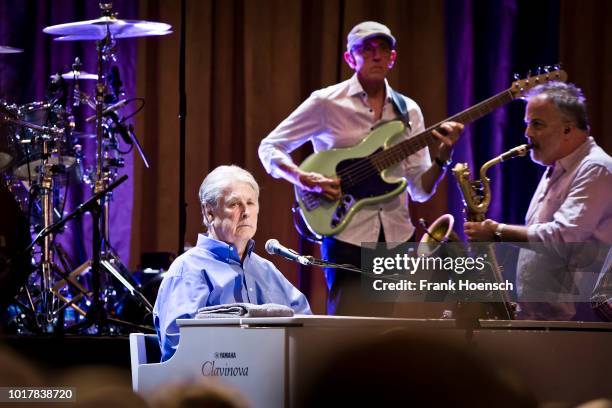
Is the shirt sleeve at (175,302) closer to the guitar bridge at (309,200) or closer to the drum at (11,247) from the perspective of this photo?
the guitar bridge at (309,200)

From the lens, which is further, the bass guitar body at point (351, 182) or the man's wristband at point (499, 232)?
the bass guitar body at point (351, 182)

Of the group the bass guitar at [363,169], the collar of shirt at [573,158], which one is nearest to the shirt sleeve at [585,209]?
the collar of shirt at [573,158]

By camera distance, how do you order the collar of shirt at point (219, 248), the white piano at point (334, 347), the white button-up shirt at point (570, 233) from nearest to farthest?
the white piano at point (334, 347) → the collar of shirt at point (219, 248) → the white button-up shirt at point (570, 233)

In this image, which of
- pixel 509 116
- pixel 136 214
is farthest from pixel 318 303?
pixel 509 116

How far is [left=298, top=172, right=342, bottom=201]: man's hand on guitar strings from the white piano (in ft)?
7.15

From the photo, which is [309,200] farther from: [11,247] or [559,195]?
[11,247]

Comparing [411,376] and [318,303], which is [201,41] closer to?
[318,303]

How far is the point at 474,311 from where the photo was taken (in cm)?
230

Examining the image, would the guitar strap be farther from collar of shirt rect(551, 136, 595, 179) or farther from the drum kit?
the drum kit

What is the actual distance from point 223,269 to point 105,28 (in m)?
2.69

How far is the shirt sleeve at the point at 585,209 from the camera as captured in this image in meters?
3.61

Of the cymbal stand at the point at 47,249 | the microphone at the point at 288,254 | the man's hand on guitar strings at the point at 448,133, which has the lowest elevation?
the cymbal stand at the point at 47,249

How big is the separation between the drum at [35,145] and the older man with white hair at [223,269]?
7.60 feet

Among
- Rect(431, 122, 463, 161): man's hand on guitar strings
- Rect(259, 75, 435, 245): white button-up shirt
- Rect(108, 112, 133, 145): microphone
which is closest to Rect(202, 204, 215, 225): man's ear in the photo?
Rect(259, 75, 435, 245): white button-up shirt
